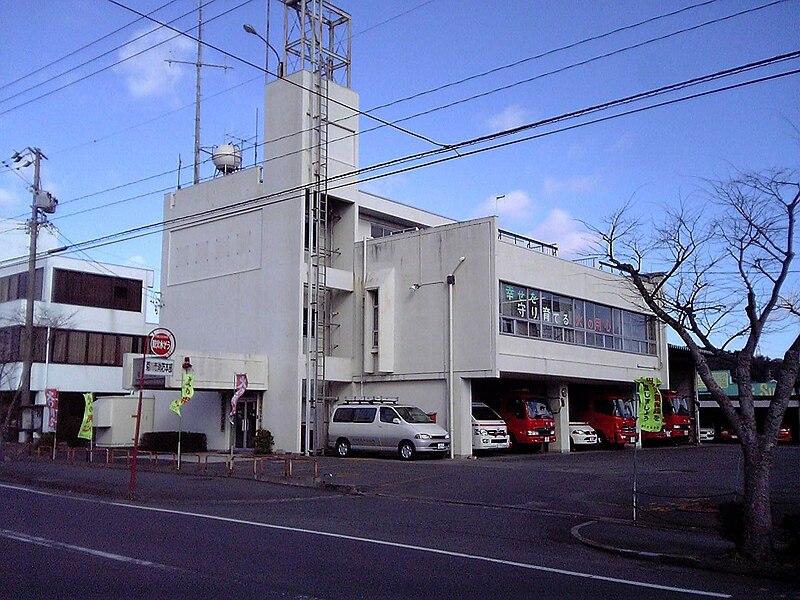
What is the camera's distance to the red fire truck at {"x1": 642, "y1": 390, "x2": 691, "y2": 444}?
39406mm

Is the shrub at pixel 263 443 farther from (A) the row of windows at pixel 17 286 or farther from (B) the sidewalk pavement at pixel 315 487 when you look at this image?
(A) the row of windows at pixel 17 286

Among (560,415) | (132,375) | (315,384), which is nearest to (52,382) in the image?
(132,375)

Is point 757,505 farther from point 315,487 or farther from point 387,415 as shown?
point 387,415

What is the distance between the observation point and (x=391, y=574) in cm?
962

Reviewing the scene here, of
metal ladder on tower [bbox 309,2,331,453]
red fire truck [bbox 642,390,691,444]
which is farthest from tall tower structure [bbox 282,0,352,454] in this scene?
red fire truck [bbox 642,390,691,444]

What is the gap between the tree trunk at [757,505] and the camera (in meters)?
10.8

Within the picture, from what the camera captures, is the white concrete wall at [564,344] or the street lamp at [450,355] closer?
the street lamp at [450,355]

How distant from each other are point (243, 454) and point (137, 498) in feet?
46.4

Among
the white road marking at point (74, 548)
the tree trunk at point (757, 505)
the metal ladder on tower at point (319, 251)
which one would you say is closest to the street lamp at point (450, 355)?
the metal ladder on tower at point (319, 251)

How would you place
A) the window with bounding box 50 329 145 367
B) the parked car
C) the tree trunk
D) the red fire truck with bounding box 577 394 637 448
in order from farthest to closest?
the window with bounding box 50 329 145 367
the parked car
the red fire truck with bounding box 577 394 637 448
the tree trunk

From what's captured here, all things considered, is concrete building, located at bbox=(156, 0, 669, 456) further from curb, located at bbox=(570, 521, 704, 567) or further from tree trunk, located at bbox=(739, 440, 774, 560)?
tree trunk, located at bbox=(739, 440, 774, 560)

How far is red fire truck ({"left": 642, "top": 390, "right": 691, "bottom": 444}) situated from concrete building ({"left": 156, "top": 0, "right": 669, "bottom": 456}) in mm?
3771

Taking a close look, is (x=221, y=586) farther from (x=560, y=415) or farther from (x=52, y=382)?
(x=52, y=382)

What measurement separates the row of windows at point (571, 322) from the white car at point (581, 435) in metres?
3.60
